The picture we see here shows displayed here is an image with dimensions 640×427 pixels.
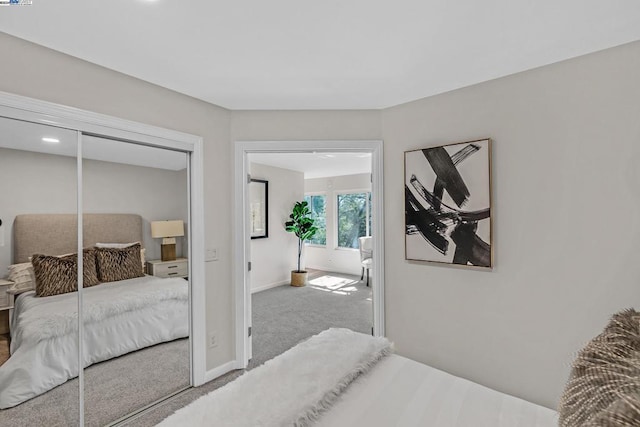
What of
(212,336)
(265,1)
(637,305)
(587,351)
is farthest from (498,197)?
(212,336)

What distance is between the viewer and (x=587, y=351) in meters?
0.81

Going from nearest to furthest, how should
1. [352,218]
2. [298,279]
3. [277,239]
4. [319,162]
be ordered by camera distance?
[319,162] → [298,279] → [277,239] → [352,218]

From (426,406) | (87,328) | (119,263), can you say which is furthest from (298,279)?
(426,406)

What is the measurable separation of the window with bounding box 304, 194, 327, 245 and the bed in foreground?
5985 mm

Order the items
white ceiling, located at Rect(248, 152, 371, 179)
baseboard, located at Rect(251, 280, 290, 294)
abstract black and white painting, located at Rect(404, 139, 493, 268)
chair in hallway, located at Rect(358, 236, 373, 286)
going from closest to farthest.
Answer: abstract black and white painting, located at Rect(404, 139, 493, 268)
white ceiling, located at Rect(248, 152, 371, 179)
baseboard, located at Rect(251, 280, 290, 294)
chair in hallway, located at Rect(358, 236, 373, 286)

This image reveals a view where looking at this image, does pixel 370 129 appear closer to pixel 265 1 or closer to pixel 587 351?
pixel 265 1

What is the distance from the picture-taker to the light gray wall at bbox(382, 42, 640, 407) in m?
1.73

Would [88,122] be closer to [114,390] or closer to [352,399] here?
[114,390]

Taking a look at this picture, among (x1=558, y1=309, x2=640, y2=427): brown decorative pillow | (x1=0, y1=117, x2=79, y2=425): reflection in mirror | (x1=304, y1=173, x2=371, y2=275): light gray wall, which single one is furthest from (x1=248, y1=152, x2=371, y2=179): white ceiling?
(x1=558, y1=309, x2=640, y2=427): brown decorative pillow

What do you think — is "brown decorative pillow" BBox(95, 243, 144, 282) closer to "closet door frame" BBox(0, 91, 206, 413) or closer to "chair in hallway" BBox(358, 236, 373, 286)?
"closet door frame" BBox(0, 91, 206, 413)

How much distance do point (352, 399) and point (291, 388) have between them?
27cm

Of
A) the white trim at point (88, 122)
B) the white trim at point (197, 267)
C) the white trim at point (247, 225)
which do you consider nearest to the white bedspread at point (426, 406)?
the white trim at point (247, 225)

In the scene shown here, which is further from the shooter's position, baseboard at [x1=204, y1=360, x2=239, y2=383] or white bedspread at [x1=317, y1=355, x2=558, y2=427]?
baseboard at [x1=204, y1=360, x2=239, y2=383]

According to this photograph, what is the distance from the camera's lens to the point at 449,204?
2287mm
